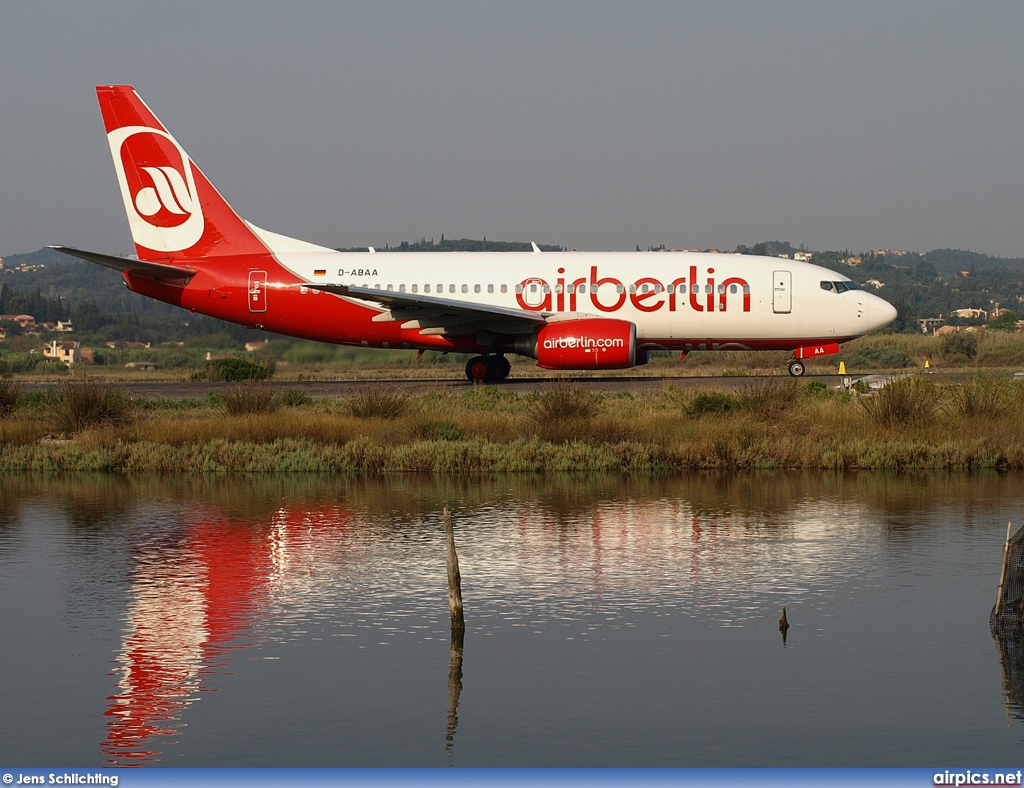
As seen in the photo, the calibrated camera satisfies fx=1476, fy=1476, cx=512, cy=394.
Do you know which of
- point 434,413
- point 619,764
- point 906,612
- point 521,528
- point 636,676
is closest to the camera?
point 619,764

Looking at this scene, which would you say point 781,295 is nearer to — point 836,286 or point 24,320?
point 836,286

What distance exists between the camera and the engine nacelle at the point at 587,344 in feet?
125

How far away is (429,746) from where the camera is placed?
32.3 ft

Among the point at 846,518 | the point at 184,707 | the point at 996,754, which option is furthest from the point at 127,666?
the point at 846,518

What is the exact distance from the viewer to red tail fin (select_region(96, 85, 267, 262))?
4200cm

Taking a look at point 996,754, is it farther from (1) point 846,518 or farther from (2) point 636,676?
(1) point 846,518

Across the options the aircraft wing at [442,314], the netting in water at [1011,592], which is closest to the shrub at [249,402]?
the aircraft wing at [442,314]

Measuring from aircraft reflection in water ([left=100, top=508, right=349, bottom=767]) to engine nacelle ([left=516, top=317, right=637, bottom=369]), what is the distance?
17.2 meters

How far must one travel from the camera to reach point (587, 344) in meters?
38.1

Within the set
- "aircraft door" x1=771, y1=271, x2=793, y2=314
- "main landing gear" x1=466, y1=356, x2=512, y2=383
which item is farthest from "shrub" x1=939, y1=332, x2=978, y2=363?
"main landing gear" x1=466, y1=356, x2=512, y2=383

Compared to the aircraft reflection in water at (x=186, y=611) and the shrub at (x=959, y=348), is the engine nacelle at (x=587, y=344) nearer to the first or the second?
the aircraft reflection in water at (x=186, y=611)

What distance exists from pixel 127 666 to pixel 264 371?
35.1 m

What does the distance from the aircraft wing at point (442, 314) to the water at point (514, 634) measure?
1635 cm

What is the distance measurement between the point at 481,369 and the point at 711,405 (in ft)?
40.7
